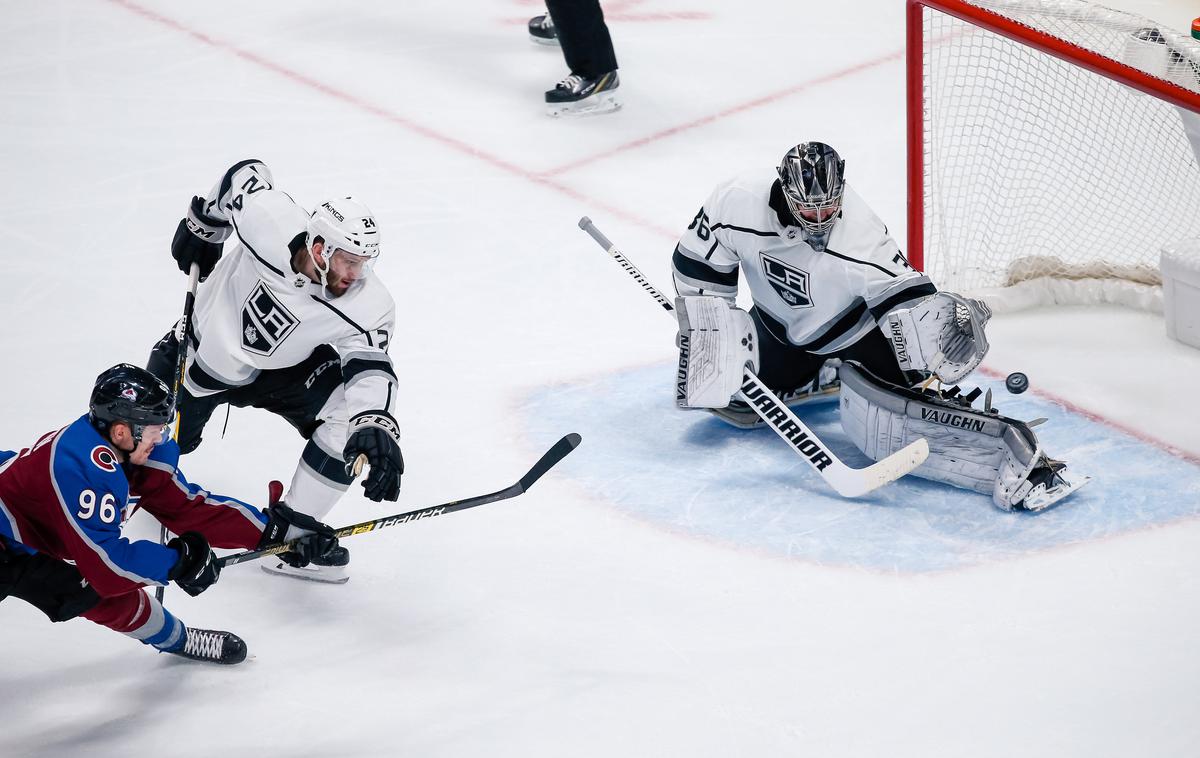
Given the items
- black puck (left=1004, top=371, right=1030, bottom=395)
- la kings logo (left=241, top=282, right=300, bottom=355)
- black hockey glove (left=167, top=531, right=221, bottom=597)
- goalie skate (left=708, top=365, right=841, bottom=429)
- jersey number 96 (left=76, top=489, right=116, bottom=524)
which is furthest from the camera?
goalie skate (left=708, top=365, right=841, bottom=429)

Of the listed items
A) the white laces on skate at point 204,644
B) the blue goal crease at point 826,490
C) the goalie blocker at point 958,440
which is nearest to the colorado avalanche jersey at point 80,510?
the white laces on skate at point 204,644

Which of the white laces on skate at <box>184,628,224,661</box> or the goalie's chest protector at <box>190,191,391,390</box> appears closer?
the white laces on skate at <box>184,628,224,661</box>

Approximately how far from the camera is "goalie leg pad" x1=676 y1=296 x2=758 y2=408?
392cm

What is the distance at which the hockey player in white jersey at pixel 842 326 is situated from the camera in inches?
146

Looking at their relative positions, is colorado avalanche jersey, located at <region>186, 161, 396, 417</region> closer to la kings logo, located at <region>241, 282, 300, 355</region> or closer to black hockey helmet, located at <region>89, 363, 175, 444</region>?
la kings logo, located at <region>241, 282, 300, 355</region>

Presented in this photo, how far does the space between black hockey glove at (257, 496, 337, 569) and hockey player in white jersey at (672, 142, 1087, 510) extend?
1135 millimetres

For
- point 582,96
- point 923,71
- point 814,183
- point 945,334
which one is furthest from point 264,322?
point 582,96

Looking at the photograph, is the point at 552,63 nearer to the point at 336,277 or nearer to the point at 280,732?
the point at 336,277

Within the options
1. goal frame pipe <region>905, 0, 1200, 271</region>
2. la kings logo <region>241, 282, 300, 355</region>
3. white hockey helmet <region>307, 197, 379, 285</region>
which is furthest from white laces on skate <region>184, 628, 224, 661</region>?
goal frame pipe <region>905, 0, 1200, 271</region>

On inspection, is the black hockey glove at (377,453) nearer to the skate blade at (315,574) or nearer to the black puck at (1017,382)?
the skate blade at (315,574)

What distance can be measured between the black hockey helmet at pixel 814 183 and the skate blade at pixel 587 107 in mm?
2691

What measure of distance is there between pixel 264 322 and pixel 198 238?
38cm

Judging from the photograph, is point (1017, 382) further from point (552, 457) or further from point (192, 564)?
point (192, 564)

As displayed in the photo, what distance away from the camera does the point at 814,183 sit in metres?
3.64
